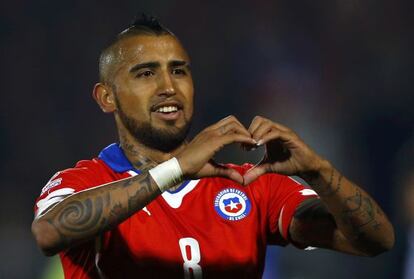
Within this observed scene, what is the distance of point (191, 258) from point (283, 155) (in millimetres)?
564

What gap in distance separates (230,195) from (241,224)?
→ 0.13 m

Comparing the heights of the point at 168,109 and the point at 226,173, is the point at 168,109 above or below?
above

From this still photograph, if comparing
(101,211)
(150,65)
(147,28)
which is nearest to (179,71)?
(150,65)

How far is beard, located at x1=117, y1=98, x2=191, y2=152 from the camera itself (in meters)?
2.83

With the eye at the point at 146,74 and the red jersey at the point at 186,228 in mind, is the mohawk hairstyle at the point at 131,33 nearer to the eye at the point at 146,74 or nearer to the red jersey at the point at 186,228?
the eye at the point at 146,74

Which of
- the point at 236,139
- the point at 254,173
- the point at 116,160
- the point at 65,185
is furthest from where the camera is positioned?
the point at 116,160

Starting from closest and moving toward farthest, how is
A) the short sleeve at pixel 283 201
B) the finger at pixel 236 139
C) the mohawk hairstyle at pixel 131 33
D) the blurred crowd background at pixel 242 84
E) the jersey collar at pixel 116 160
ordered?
the finger at pixel 236 139 < the short sleeve at pixel 283 201 < the jersey collar at pixel 116 160 < the mohawk hairstyle at pixel 131 33 < the blurred crowd background at pixel 242 84

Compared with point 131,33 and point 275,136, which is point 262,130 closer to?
point 275,136

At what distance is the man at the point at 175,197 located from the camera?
87.1 inches

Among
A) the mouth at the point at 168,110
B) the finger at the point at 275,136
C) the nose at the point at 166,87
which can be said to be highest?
the nose at the point at 166,87

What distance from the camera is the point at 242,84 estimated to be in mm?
5703

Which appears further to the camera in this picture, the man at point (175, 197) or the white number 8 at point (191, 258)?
the white number 8 at point (191, 258)

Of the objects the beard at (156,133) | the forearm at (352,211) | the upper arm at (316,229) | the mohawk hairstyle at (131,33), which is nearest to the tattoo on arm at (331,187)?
the forearm at (352,211)

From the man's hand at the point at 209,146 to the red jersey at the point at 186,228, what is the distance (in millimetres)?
499
